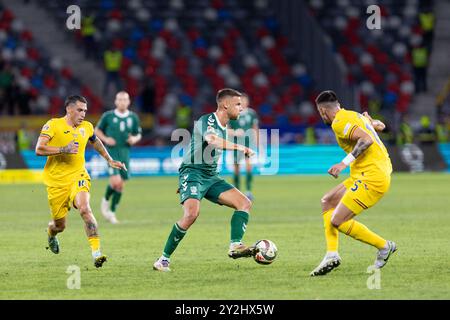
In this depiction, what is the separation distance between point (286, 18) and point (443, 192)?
18.2m

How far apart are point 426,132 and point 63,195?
2466 centimetres

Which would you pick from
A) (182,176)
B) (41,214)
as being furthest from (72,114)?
(41,214)

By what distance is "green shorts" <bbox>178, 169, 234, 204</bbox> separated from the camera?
12.5m

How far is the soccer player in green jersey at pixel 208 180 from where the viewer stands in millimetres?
12367

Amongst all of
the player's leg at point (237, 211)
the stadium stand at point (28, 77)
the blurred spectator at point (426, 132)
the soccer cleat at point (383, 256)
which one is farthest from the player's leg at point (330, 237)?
the stadium stand at point (28, 77)

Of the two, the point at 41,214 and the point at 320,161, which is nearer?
the point at 41,214

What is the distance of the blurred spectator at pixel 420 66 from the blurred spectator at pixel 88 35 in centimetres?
1265
